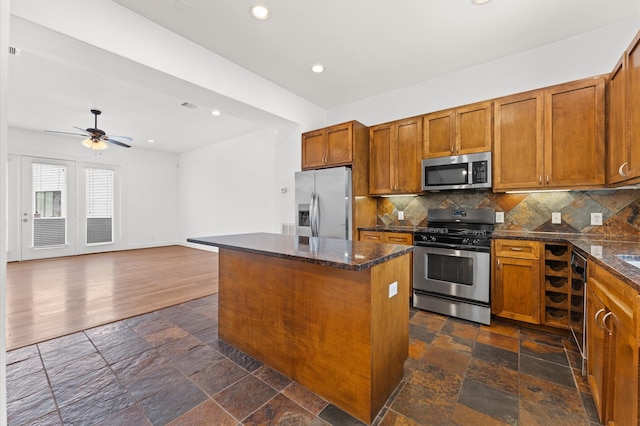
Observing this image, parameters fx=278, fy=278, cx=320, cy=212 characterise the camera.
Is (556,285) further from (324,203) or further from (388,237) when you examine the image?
(324,203)

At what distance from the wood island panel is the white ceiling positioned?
7.16 ft

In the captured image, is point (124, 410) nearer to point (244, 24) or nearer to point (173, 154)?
point (244, 24)

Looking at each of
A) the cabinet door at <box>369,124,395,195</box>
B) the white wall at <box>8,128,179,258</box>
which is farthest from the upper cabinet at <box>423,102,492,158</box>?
the white wall at <box>8,128,179,258</box>

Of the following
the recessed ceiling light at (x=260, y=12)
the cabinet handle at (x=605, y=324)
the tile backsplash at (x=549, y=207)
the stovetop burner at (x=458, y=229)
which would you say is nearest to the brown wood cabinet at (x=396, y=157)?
the tile backsplash at (x=549, y=207)

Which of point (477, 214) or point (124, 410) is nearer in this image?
point (124, 410)

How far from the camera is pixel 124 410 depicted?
5.56 feet

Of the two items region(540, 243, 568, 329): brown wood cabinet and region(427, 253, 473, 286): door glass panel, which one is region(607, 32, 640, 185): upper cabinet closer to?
region(540, 243, 568, 329): brown wood cabinet

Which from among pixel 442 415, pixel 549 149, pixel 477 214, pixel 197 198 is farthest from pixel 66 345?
pixel 197 198

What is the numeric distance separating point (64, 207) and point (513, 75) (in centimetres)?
910

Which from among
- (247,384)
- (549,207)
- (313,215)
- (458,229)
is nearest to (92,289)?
(313,215)

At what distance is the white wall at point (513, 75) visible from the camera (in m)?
2.72

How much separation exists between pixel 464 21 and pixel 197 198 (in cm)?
738

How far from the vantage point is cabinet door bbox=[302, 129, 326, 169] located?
13.6 ft

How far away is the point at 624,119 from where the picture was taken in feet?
6.97
